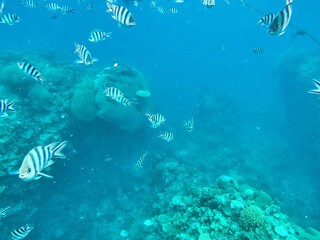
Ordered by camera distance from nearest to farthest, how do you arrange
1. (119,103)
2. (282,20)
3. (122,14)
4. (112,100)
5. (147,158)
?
(282,20)
(122,14)
(112,100)
(119,103)
(147,158)

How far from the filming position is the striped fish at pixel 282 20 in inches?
119

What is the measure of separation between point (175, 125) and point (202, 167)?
19.4 ft

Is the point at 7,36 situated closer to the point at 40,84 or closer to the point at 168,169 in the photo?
the point at 40,84

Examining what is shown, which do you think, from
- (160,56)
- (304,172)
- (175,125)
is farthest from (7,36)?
(304,172)

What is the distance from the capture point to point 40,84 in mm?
10930

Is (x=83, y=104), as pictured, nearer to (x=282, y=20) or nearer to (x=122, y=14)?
(x=122, y=14)

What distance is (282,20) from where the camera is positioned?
3.07 meters

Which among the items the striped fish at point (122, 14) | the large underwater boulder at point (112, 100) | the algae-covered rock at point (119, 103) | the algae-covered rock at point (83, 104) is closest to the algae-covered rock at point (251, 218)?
the striped fish at point (122, 14)

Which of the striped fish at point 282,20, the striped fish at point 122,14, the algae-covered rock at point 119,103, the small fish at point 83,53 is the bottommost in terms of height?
the algae-covered rock at point 119,103

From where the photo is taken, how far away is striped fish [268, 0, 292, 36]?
119 inches

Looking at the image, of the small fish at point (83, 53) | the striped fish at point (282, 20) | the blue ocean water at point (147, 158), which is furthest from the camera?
the blue ocean water at point (147, 158)

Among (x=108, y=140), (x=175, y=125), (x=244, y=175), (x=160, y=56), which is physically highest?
(x=108, y=140)

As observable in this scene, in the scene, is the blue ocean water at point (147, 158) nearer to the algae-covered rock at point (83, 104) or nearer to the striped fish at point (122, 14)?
the algae-covered rock at point (83, 104)

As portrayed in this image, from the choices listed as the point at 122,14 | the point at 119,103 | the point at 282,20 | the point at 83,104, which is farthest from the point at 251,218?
the point at 83,104
